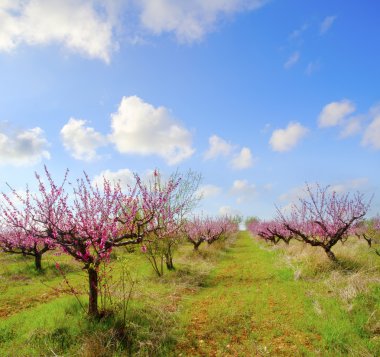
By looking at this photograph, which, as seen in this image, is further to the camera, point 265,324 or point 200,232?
point 200,232

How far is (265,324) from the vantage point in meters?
9.73

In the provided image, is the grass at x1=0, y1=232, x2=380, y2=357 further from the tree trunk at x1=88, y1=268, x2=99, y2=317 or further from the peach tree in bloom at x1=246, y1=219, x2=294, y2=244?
the peach tree in bloom at x1=246, y1=219, x2=294, y2=244

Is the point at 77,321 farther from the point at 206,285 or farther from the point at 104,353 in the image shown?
the point at 206,285

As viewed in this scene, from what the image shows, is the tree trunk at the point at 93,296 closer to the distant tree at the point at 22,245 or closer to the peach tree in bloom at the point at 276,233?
the distant tree at the point at 22,245

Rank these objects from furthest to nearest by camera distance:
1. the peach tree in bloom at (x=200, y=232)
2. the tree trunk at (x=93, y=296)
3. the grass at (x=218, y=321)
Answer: the peach tree in bloom at (x=200, y=232) < the tree trunk at (x=93, y=296) < the grass at (x=218, y=321)

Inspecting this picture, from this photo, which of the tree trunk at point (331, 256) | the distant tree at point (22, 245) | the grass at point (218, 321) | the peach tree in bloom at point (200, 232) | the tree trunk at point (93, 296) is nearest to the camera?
the grass at point (218, 321)

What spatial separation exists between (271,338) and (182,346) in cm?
231

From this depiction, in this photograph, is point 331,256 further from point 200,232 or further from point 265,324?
point 200,232

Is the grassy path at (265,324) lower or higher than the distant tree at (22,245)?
lower

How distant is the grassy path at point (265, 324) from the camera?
7988 millimetres

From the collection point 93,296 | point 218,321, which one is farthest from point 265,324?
point 93,296

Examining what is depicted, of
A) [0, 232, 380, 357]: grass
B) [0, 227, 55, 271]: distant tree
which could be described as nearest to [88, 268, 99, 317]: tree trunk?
[0, 232, 380, 357]: grass

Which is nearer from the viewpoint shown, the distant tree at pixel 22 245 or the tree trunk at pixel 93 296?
the tree trunk at pixel 93 296

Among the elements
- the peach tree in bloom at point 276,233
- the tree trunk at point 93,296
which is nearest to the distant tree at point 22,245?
the tree trunk at point 93,296
